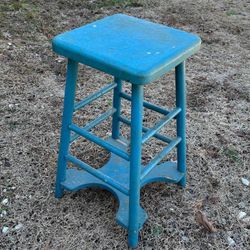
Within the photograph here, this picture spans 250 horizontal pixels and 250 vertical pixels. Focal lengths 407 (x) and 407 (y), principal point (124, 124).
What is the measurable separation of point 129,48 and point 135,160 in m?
0.48

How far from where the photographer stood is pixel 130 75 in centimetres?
156

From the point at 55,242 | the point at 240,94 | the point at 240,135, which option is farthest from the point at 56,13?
the point at 55,242

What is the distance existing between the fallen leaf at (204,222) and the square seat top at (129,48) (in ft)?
2.87

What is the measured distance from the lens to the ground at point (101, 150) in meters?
2.06

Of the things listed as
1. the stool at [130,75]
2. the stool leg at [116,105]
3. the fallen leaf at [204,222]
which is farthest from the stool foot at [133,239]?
the stool leg at [116,105]

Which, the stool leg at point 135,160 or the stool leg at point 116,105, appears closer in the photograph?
the stool leg at point 135,160

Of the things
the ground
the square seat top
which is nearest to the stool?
the square seat top

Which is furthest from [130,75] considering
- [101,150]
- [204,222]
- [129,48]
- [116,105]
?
[101,150]

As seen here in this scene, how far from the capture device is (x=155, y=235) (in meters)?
2.05

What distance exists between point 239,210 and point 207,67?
67.3 inches

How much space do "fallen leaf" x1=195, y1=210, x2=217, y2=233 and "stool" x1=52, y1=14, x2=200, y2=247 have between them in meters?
0.22

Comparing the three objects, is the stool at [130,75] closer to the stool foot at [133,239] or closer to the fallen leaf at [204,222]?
the stool foot at [133,239]

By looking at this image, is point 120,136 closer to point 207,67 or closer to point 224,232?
point 224,232

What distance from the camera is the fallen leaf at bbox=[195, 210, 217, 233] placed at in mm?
2088
